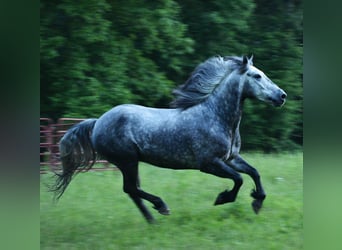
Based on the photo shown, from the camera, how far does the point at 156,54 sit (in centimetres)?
698

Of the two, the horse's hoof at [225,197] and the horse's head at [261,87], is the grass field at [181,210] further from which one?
the horse's head at [261,87]

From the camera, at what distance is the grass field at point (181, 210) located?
680 centimetres

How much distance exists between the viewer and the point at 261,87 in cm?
683

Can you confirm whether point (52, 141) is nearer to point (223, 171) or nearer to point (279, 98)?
point (223, 171)

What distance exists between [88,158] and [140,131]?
61 centimetres

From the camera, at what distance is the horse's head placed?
6832 mm

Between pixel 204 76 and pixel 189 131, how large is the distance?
1.92ft

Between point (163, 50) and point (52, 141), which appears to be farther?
point (163, 50)

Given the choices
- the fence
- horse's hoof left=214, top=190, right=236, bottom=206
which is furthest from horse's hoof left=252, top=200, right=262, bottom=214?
the fence

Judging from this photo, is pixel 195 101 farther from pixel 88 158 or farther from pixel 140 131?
pixel 88 158

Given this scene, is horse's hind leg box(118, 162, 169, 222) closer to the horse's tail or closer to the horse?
the horse

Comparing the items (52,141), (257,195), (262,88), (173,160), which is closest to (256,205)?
(257,195)

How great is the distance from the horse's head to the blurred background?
0.07 metres

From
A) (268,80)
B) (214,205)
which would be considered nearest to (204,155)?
(214,205)
